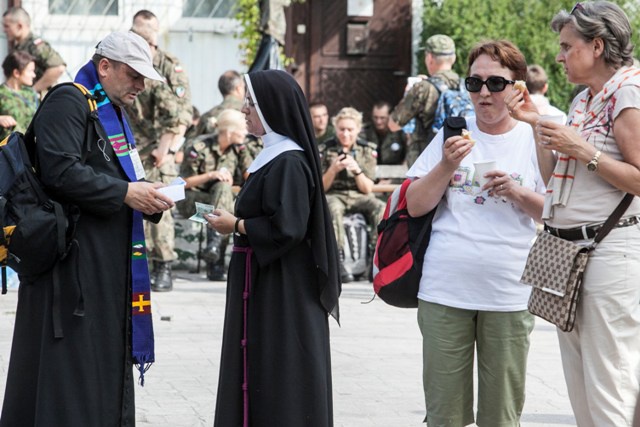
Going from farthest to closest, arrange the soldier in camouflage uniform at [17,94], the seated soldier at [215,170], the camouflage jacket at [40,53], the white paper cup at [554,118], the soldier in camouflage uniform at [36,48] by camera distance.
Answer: the camouflage jacket at [40,53] < the soldier in camouflage uniform at [36,48] < the seated soldier at [215,170] < the soldier in camouflage uniform at [17,94] < the white paper cup at [554,118]

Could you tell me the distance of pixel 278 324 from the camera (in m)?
4.98

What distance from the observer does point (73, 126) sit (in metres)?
4.87

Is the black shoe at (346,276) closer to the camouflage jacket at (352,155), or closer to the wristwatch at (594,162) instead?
the camouflage jacket at (352,155)

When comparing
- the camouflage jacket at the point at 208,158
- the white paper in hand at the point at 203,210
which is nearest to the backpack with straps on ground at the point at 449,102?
the camouflage jacket at the point at 208,158

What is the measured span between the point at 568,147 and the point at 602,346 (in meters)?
0.79

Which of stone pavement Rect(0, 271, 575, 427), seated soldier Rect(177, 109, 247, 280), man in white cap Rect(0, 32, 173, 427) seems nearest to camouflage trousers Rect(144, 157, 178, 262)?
stone pavement Rect(0, 271, 575, 427)

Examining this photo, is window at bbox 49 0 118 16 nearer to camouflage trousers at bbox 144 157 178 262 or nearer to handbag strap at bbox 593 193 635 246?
camouflage trousers at bbox 144 157 178 262

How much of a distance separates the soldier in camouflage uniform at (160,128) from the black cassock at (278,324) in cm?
579

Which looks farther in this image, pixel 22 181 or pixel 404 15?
pixel 404 15

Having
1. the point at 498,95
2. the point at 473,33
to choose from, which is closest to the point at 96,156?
the point at 498,95

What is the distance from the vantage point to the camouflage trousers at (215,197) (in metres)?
11.4

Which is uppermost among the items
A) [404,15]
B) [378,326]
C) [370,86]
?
[404,15]

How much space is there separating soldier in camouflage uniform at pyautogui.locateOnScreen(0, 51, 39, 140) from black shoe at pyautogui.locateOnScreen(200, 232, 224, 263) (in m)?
2.15

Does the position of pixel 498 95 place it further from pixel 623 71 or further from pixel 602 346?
pixel 602 346
